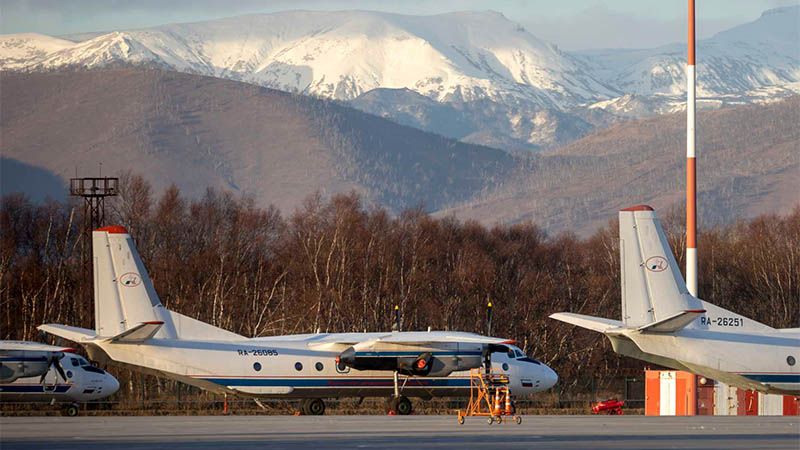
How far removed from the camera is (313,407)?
51062mm

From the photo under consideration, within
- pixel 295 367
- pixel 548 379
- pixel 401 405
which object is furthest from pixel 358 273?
pixel 295 367

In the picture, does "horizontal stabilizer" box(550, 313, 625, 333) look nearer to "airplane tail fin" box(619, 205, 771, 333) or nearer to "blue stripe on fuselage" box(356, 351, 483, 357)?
"airplane tail fin" box(619, 205, 771, 333)

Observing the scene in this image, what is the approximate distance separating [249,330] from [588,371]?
20.1 m

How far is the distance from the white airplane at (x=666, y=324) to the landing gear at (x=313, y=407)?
44.4 feet

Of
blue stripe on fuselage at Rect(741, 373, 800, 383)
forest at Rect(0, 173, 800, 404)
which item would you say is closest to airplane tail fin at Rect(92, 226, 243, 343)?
blue stripe on fuselage at Rect(741, 373, 800, 383)

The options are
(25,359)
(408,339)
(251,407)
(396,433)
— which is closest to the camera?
(396,433)

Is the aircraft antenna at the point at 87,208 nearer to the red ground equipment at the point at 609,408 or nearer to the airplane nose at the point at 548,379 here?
the airplane nose at the point at 548,379

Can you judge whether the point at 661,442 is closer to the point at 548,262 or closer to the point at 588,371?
the point at 588,371

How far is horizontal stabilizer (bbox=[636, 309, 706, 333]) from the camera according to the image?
38844 millimetres

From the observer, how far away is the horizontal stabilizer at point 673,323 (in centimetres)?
3884

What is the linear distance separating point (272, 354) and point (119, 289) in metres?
5.73

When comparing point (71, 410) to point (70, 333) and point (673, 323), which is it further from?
point (673, 323)

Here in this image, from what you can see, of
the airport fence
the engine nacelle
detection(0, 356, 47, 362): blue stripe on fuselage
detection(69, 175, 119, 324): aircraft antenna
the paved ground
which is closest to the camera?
the paved ground

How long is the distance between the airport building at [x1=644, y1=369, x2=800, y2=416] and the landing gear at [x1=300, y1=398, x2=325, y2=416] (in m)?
12.8
